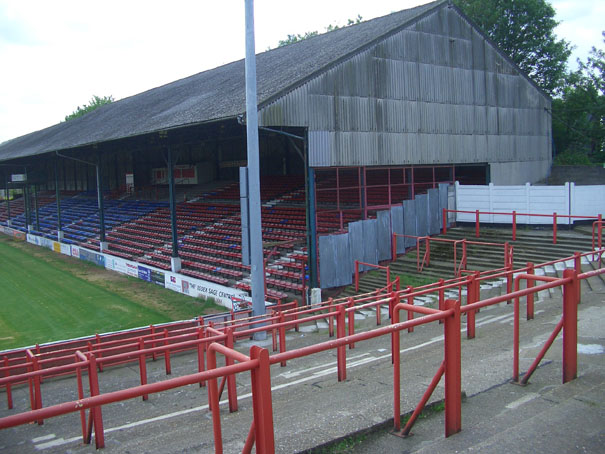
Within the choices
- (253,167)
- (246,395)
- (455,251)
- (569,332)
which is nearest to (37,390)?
(246,395)

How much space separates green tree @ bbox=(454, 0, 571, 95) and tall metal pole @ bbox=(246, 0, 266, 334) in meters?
33.4

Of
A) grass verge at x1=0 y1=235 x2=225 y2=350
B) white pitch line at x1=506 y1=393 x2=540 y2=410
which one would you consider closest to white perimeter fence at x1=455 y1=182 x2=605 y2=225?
grass verge at x1=0 y1=235 x2=225 y2=350

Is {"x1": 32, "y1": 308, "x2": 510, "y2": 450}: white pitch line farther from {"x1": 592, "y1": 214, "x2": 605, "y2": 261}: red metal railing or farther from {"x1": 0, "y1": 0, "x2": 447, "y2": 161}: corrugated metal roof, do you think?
{"x1": 0, "y1": 0, "x2": 447, "y2": 161}: corrugated metal roof

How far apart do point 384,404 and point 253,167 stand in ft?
30.0

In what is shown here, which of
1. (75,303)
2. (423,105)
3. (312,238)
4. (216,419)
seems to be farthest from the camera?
(423,105)

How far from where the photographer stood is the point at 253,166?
14234mm

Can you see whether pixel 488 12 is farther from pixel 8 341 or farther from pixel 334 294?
pixel 8 341

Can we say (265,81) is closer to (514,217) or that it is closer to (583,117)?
(514,217)

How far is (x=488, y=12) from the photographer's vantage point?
135ft

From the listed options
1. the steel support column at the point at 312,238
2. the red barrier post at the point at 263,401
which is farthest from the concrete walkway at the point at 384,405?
the steel support column at the point at 312,238

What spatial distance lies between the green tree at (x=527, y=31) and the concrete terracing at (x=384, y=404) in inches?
1371

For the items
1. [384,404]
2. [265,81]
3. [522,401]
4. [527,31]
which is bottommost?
[384,404]

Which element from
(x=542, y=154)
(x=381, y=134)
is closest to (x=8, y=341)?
(x=381, y=134)

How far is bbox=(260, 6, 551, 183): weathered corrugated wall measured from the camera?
19953 millimetres
